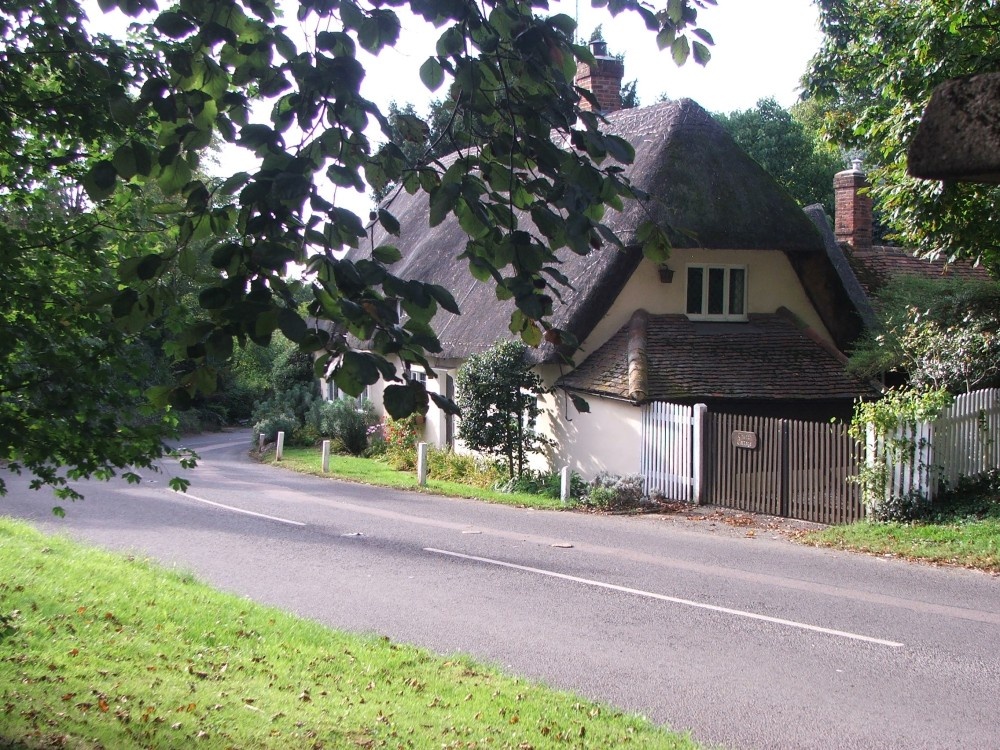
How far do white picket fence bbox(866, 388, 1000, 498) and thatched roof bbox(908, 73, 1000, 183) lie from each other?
43.9 feet

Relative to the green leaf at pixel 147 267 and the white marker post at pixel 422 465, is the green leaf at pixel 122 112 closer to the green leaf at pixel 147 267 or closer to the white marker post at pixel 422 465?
the green leaf at pixel 147 267

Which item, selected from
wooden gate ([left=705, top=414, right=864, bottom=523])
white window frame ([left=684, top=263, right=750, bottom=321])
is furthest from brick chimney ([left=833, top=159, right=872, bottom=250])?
wooden gate ([left=705, top=414, right=864, bottom=523])

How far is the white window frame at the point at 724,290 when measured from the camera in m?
21.6

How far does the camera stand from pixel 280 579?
453 inches

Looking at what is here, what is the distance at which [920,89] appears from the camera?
557 inches

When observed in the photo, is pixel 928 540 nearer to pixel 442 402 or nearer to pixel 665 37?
pixel 665 37

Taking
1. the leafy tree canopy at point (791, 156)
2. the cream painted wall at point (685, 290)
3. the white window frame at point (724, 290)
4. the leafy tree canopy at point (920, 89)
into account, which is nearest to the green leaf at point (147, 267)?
the leafy tree canopy at point (920, 89)

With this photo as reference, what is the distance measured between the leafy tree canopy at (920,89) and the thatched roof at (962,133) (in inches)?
440

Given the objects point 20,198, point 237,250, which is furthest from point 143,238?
point 237,250

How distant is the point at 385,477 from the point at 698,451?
8.68 metres

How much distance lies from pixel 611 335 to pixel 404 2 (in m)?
17.0

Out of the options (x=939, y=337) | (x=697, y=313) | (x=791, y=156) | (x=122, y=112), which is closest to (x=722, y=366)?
(x=697, y=313)

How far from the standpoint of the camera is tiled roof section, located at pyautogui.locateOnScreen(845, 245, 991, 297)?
81.0 ft

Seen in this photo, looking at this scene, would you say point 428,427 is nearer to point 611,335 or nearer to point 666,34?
point 611,335
